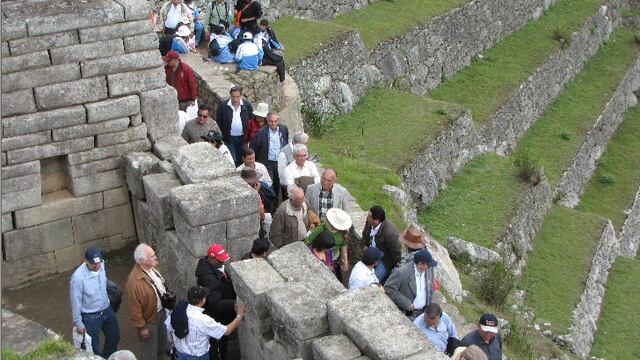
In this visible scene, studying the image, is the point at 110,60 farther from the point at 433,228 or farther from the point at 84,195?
the point at 433,228

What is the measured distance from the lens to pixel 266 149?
13.5 metres

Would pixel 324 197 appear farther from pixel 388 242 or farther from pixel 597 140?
pixel 597 140

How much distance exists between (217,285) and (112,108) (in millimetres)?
2807

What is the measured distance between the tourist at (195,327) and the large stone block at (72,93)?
302 centimetres

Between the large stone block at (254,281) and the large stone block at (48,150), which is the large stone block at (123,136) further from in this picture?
the large stone block at (254,281)

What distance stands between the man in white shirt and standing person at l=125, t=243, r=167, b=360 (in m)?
3.16

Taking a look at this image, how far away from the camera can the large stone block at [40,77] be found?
10.5 m

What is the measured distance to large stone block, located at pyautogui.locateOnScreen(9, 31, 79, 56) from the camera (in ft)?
34.4

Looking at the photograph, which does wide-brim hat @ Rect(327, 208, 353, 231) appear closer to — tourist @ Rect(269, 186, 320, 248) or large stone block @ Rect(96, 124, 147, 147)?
tourist @ Rect(269, 186, 320, 248)

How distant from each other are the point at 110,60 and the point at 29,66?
0.91 m

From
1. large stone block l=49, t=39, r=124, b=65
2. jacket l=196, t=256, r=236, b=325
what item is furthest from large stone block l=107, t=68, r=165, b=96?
jacket l=196, t=256, r=236, b=325

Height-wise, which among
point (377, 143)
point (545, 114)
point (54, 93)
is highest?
point (54, 93)

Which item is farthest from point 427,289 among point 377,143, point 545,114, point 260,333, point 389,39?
point 545,114

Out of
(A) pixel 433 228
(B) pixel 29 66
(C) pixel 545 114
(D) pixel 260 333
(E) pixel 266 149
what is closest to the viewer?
(D) pixel 260 333
